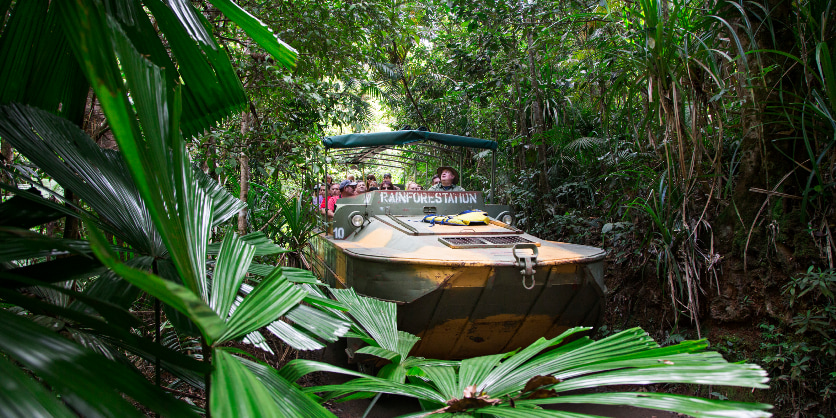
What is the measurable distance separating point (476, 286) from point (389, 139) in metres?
2.73

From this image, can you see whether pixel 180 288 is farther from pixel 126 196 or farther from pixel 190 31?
pixel 190 31

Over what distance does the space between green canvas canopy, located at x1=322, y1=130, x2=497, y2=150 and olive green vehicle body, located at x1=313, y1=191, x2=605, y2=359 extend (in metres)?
1.68

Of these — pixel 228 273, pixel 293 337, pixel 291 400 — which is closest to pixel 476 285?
pixel 293 337

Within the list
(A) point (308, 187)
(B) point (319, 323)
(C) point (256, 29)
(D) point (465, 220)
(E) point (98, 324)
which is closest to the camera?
(E) point (98, 324)

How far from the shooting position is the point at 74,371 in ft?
1.81

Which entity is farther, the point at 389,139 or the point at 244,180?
the point at 389,139

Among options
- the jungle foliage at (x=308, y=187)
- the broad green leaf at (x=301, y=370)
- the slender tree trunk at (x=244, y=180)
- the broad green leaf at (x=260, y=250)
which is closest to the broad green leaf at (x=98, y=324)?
the jungle foliage at (x=308, y=187)

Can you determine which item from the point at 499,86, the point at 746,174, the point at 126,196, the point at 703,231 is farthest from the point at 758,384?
the point at 499,86

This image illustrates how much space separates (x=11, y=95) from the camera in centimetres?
112

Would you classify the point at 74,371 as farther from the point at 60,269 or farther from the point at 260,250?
the point at 260,250

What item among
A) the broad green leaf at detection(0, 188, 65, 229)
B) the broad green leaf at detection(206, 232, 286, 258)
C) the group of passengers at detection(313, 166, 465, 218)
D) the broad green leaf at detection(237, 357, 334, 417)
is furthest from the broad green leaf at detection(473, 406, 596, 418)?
the group of passengers at detection(313, 166, 465, 218)

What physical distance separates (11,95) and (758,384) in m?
1.55

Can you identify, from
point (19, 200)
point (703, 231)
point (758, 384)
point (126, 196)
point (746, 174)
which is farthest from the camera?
point (703, 231)

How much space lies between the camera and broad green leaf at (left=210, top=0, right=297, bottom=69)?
1.21 meters
